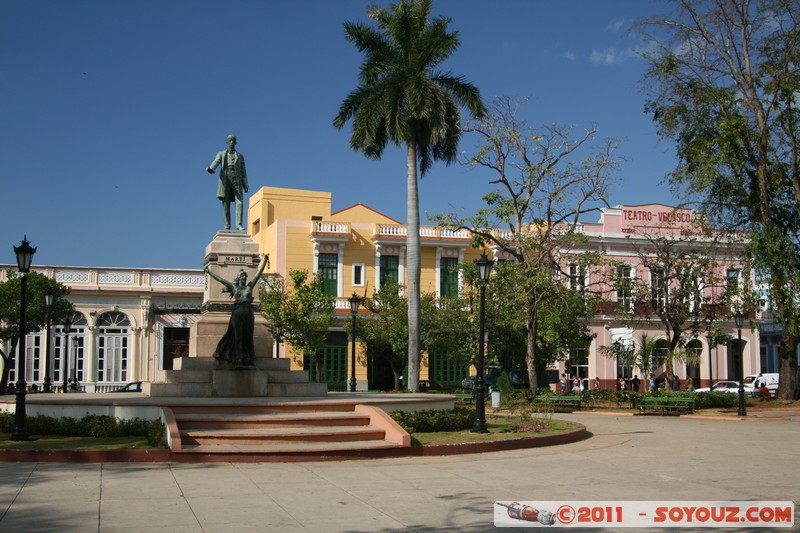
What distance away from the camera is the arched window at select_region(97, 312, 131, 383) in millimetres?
50406

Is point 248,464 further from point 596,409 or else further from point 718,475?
point 596,409

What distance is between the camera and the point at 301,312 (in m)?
44.9

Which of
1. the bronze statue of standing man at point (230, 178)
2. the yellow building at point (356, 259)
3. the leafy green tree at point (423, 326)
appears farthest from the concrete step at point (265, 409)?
the yellow building at point (356, 259)

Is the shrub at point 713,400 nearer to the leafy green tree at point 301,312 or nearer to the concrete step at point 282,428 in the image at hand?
the leafy green tree at point 301,312

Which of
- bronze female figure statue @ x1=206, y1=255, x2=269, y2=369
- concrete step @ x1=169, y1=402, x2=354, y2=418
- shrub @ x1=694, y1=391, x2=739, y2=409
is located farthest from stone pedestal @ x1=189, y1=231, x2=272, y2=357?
shrub @ x1=694, y1=391, x2=739, y2=409

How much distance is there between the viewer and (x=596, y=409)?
33.1 meters

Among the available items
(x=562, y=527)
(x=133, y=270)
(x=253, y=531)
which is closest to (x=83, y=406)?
(x=253, y=531)

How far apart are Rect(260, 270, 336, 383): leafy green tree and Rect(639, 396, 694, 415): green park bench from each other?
18655 mm

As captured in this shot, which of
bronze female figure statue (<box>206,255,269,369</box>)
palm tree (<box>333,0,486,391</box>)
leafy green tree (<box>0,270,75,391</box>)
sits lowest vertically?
bronze female figure statue (<box>206,255,269,369</box>)

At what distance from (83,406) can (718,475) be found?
1195 centimetres

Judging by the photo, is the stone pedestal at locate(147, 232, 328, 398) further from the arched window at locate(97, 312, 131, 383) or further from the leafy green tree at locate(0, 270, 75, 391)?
the arched window at locate(97, 312, 131, 383)

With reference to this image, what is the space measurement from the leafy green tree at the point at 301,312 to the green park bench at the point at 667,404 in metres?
18.7

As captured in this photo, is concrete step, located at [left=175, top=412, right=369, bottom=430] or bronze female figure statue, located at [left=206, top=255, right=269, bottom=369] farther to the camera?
bronze female figure statue, located at [left=206, top=255, right=269, bottom=369]

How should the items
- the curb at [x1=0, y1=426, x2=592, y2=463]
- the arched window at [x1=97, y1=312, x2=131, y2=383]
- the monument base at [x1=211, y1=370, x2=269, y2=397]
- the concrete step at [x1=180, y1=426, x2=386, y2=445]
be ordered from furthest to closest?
the arched window at [x1=97, y1=312, x2=131, y2=383]
the monument base at [x1=211, y1=370, x2=269, y2=397]
the concrete step at [x1=180, y1=426, x2=386, y2=445]
the curb at [x1=0, y1=426, x2=592, y2=463]
